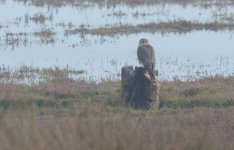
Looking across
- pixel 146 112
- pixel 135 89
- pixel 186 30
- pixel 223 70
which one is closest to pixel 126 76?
pixel 135 89

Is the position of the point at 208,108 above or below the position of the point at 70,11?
below

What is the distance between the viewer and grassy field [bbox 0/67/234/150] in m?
6.73

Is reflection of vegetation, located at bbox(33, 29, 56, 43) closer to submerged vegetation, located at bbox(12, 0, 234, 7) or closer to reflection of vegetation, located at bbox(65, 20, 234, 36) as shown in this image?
reflection of vegetation, located at bbox(65, 20, 234, 36)

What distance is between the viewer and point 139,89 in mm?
14664

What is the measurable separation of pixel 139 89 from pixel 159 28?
1511cm

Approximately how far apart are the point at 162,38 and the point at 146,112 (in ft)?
46.7

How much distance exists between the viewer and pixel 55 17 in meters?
32.6

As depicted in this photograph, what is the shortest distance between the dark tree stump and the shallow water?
503cm

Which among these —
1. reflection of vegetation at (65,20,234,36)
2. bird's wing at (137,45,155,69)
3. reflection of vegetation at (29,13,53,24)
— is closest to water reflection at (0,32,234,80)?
reflection of vegetation at (65,20,234,36)

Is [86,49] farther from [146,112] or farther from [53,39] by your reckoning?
[146,112]

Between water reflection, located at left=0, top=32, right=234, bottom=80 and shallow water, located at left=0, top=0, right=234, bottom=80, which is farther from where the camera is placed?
shallow water, located at left=0, top=0, right=234, bottom=80

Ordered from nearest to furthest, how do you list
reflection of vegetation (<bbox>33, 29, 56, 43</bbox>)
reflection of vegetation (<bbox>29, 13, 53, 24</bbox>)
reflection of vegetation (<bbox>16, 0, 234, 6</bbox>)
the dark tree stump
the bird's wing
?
1. the dark tree stump
2. the bird's wing
3. reflection of vegetation (<bbox>33, 29, 56, 43</bbox>)
4. reflection of vegetation (<bbox>29, 13, 53, 24</bbox>)
5. reflection of vegetation (<bbox>16, 0, 234, 6</bbox>)

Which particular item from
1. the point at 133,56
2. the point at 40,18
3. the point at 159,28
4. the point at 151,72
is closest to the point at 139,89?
the point at 151,72

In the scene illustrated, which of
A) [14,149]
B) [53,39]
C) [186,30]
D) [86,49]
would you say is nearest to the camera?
[14,149]
